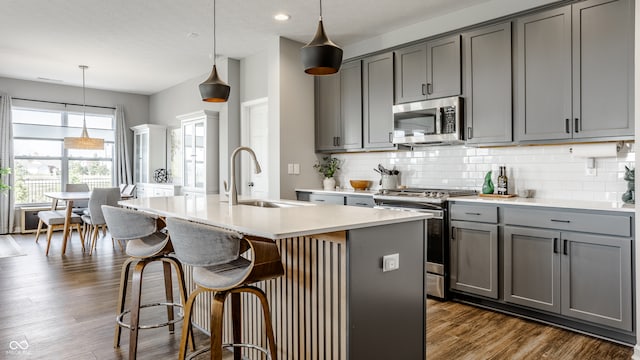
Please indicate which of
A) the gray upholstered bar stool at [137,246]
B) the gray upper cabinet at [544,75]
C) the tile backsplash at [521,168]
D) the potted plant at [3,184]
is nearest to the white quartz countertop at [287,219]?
the gray upholstered bar stool at [137,246]

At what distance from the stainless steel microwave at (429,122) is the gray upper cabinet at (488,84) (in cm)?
11

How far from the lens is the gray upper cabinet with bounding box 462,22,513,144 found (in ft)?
11.6

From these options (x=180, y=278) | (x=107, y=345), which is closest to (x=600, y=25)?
(x=180, y=278)

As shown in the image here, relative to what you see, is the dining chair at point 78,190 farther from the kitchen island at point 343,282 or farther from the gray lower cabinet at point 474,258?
the gray lower cabinet at point 474,258

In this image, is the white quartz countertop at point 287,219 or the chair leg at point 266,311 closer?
the white quartz countertop at point 287,219

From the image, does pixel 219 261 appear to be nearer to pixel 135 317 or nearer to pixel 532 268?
pixel 135 317

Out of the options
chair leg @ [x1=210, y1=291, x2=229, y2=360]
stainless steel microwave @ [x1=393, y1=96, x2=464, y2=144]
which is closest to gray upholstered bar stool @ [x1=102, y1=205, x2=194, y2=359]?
chair leg @ [x1=210, y1=291, x2=229, y2=360]

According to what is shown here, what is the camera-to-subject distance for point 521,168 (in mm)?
3729

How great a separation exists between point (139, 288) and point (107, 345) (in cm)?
65

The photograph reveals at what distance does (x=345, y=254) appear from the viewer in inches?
74.0

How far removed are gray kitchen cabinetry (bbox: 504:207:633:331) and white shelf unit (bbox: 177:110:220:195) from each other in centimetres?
444

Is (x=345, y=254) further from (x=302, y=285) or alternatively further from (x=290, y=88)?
(x=290, y=88)

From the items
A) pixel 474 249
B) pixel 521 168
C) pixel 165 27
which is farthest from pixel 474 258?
pixel 165 27

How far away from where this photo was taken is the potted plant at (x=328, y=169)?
527 cm
